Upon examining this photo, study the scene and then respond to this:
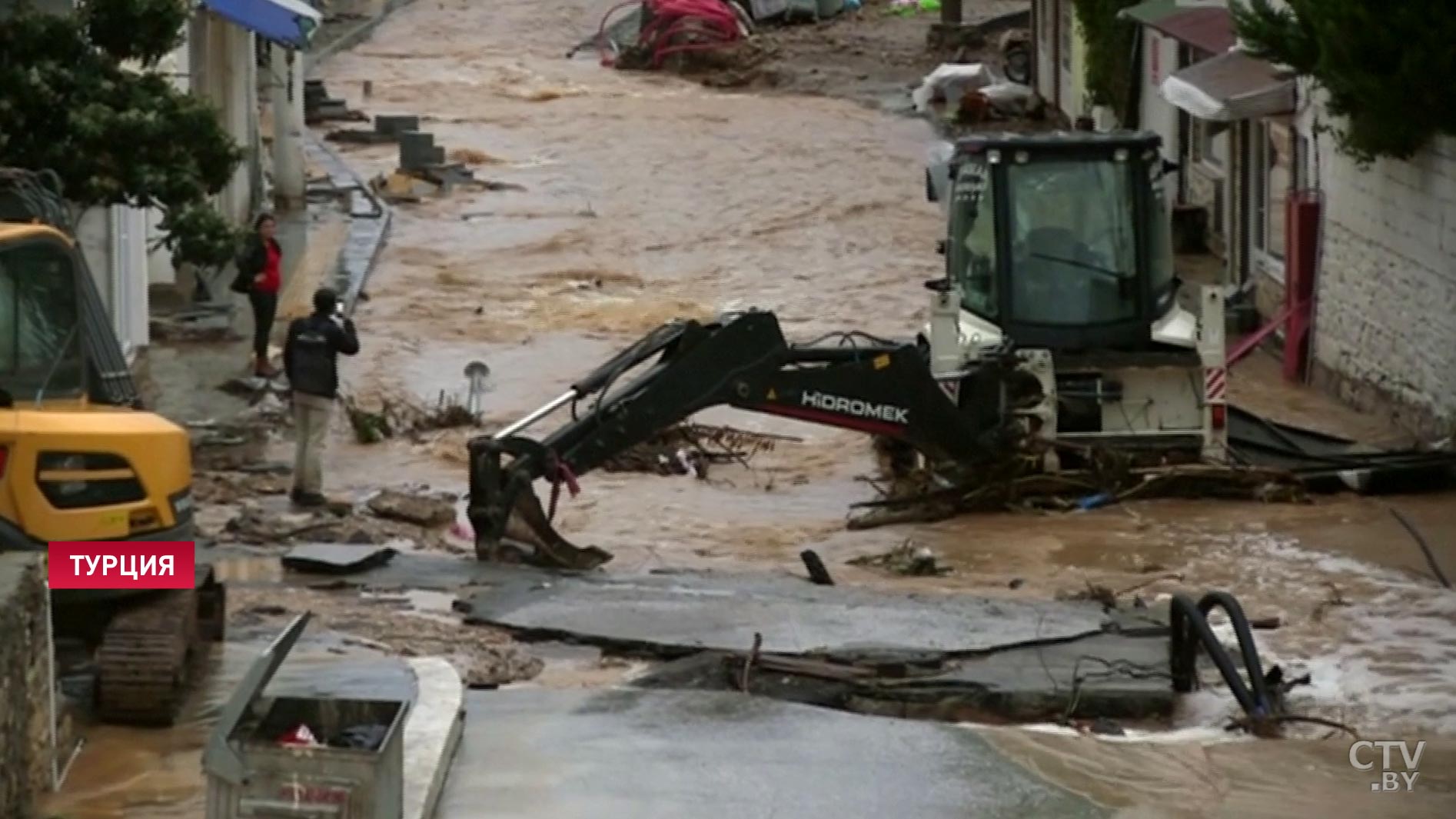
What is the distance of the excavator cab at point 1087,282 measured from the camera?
66.7 ft

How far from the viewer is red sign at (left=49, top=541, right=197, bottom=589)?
12469 mm

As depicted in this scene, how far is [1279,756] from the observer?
12414mm

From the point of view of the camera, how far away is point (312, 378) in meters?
19.6

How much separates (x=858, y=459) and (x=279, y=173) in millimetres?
16279

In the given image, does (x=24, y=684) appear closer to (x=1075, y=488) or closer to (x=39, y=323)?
(x=39, y=323)

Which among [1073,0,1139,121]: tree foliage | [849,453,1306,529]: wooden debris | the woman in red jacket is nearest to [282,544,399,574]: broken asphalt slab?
[849,453,1306,529]: wooden debris

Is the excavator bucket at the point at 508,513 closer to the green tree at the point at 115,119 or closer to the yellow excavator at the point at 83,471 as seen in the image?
the green tree at the point at 115,119

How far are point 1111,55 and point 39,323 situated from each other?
2683 cm

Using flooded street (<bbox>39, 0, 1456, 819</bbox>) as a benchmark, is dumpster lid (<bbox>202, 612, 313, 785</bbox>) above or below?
above

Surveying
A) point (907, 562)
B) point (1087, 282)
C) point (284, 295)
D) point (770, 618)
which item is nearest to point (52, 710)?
point (770, 618)

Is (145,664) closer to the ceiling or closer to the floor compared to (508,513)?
closer to the ceiling

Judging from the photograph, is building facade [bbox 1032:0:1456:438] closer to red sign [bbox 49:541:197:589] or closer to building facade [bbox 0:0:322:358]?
building facade [bbox 0:0:322:358]

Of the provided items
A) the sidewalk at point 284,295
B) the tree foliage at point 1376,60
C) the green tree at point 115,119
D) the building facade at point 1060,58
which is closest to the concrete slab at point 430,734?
the green tree at point 115,119

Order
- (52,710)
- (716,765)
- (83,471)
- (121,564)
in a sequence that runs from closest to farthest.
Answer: (52,710) < (716,765) < (83,471) < (121,564)
